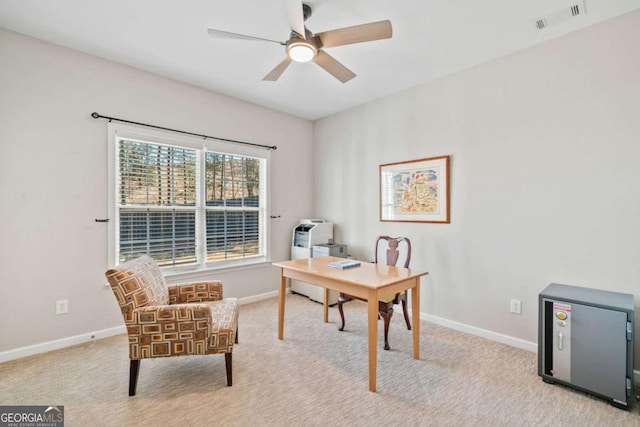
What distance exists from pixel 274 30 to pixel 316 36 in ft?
1.80

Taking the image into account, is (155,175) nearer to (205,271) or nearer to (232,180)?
(232,180)

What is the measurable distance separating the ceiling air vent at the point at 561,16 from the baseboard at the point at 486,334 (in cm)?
265

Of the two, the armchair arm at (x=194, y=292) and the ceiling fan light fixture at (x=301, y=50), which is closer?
the ceiling fan light fixture at (x=301, y=50)

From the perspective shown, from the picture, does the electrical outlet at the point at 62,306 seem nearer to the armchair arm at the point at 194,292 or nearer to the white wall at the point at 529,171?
the armchair arm at the point at 194,292

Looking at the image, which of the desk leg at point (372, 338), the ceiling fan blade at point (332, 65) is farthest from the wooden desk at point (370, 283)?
the ceiling fan blade at point (332, 65)

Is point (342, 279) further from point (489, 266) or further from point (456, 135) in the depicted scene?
point (456, 135)

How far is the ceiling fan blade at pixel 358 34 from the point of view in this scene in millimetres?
1830

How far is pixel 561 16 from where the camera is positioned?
2197mm

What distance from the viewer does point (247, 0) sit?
6.77 feet

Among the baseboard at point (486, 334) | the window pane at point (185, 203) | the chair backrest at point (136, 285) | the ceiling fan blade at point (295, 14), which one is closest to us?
the ceiling fan blade at point (295, 14)

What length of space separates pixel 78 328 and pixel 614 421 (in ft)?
13.7

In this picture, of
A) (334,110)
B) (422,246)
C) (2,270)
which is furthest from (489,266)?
(2,270)

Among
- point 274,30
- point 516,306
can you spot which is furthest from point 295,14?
point 516,306

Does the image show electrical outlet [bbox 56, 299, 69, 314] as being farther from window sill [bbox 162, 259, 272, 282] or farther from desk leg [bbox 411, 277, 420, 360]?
desk leg [bbox 411, 277, 420, 360]
